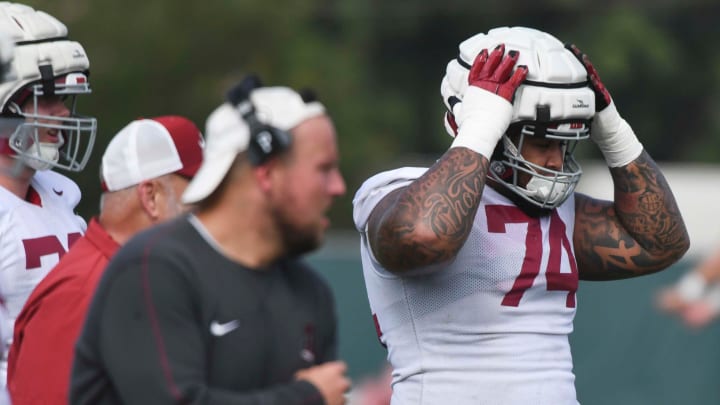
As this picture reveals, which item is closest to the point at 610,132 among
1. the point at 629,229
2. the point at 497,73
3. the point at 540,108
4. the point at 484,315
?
the point at 629,229

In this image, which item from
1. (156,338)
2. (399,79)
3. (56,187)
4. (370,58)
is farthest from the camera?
(399,79)

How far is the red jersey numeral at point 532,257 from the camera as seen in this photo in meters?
4.15

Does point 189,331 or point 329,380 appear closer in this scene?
point 189,331

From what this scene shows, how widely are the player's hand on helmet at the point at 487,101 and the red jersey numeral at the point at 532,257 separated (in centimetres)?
25

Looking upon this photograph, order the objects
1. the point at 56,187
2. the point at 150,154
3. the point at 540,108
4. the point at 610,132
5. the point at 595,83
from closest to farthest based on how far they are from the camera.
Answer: the point at 150,154, the point at 540,108, the point at 595,83, the point at 610,132, the point at 56,187

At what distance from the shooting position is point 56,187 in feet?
16.2

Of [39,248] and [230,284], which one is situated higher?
[230,284]

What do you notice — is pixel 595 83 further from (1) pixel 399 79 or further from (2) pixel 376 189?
(1) pixel 399 79

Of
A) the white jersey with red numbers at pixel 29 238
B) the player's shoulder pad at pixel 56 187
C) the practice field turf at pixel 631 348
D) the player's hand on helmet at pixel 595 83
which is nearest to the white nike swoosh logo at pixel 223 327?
the white jersey with red numbers at pixel 29 238

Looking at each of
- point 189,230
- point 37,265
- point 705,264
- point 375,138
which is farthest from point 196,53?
point 189,230

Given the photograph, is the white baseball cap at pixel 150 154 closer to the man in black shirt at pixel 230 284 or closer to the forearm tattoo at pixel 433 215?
the forearm tattoo at pixel 433 215

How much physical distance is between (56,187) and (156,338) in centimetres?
209

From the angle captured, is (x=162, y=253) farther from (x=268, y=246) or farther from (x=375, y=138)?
(x=375, y=138)

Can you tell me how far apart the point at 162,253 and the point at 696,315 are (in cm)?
728
